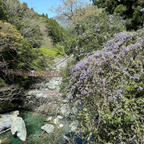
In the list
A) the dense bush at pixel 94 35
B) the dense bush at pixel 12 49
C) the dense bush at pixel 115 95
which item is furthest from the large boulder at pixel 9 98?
the dense bush at pixel 115 95

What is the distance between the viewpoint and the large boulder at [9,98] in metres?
4.33

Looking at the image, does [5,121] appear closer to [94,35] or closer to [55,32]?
[94,35]

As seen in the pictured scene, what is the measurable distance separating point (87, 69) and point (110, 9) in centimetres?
571

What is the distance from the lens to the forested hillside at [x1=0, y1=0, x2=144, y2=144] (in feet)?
4.15

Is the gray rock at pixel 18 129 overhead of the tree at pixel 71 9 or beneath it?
beneath

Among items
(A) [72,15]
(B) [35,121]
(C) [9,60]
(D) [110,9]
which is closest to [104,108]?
(B) [35,121]

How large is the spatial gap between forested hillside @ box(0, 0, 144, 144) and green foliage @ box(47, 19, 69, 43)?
211 inches

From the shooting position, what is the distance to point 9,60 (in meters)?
4.87

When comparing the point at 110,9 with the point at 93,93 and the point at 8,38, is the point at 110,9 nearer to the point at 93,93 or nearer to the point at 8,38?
the point at 8,38

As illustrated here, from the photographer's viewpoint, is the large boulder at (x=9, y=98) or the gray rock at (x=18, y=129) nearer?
the gray rock at (x=18, y=129)

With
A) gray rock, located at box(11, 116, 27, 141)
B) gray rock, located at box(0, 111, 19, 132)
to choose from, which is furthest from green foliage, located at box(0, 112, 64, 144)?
gray rock, located at box(0, 111, 19, 132)

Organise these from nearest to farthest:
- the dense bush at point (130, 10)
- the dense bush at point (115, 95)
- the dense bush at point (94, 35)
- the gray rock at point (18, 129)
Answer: the dense bush at point (115, 95) → the dense bush at point (94, 35) → the gray rock at point (18, 129) → the dense bush at point (130, 10)

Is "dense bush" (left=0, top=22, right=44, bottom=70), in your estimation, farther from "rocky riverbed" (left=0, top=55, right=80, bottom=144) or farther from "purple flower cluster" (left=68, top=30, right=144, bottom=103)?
"purple flower cluster" (left=68, top=30, right=144, bottom=103)

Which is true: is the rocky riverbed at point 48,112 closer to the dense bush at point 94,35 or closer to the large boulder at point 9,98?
the large boulder at point 9,98
